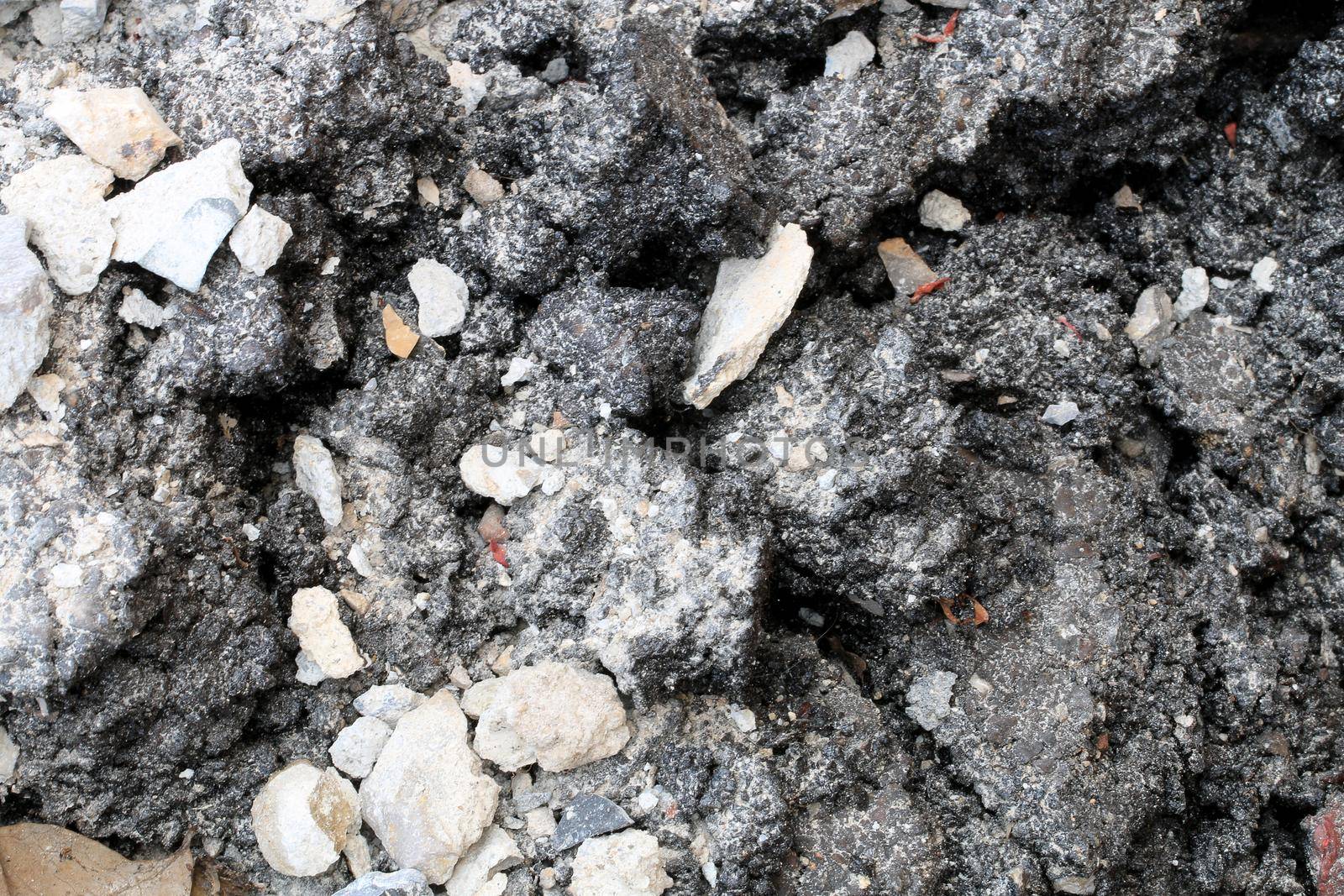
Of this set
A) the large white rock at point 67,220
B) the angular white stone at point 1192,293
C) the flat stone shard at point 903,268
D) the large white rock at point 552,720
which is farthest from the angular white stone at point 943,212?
the large white rock at point 67,220

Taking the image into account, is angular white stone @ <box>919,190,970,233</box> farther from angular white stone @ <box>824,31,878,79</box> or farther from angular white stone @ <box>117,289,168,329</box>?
angular white stone @ <box>117,289,168,329</box>

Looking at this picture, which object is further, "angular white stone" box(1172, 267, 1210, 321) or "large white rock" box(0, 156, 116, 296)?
"angular white stone" box(1172, 267, 1210, 321)

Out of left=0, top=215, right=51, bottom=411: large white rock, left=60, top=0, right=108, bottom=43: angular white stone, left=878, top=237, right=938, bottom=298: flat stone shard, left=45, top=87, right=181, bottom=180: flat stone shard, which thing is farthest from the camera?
left=878, top=237, right=938, bottom=298: flat stone shard

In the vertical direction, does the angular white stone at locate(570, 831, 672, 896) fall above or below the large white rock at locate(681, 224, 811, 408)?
below

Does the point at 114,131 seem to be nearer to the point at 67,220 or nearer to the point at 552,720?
the point at 67,220

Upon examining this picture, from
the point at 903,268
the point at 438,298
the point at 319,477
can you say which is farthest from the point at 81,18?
the point at 903,268

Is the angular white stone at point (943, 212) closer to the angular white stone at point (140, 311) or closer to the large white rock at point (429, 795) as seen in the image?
the large white rock at point (429, 795)

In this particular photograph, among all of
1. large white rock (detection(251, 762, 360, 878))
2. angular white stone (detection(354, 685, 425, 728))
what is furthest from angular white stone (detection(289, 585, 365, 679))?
large white rock (detection(251, 762, 360, 878))
